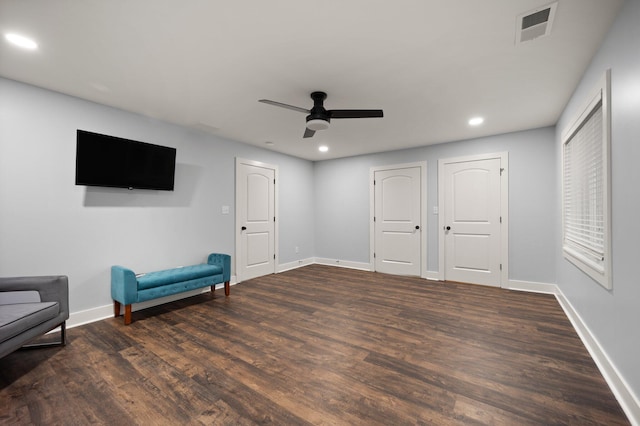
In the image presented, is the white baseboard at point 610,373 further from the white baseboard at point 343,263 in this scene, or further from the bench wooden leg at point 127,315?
the bench wooden leg at point 127,315

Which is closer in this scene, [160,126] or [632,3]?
[632,3]

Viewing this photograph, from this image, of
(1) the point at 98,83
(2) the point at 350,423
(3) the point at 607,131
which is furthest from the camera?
(1) the point at 98,83

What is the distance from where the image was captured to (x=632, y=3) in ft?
5.32

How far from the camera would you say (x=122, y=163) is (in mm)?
3316

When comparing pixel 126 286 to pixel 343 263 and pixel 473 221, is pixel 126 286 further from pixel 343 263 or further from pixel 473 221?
pixel 473 221

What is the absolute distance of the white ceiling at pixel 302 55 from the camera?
179 centimetres

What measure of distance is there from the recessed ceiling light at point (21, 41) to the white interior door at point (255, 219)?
2.90 metres

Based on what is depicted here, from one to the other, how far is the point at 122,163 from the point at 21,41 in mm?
1405

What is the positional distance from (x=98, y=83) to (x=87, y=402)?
9.14 ft


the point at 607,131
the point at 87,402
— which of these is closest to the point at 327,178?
the point at 607,131

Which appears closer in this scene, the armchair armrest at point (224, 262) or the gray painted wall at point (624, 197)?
the gray painted wall at point (624, 197)

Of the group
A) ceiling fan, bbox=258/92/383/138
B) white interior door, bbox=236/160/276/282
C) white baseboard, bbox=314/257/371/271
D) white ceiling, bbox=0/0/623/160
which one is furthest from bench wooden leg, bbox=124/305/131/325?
white baseboard, bbox=314/257/371/271

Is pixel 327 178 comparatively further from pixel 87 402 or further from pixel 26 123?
pixel 87 402

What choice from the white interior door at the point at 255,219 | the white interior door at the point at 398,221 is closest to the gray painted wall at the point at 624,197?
the white interior door at the point at 398,221
